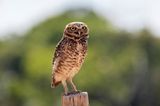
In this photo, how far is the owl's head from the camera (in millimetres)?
11992

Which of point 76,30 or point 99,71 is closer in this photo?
point 76,30

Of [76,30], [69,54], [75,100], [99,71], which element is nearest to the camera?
[75,100]

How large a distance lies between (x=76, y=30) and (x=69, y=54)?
440 mm

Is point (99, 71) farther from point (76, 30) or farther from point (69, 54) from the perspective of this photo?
point (76, 30)

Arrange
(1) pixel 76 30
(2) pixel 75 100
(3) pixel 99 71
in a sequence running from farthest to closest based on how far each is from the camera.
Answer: (3) pixel 99 71 → (1) pixel 76 30 → (2) pixel 75 100

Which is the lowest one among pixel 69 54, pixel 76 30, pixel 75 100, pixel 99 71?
pixel 99 71

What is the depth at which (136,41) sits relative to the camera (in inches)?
1778

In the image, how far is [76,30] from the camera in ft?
39.5

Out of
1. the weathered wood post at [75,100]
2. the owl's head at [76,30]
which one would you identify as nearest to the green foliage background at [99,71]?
the owl's head at [76,30]

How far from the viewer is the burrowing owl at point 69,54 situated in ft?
39.8

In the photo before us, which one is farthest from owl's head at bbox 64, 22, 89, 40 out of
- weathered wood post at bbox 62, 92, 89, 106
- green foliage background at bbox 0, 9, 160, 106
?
green foliage background at bbox 0, 9, 160, 106

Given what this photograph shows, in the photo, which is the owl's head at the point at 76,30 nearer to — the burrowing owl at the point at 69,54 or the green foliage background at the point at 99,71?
the burrowing owl at the point at 69,54

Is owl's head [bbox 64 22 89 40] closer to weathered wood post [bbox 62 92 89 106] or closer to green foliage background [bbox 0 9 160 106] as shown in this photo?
weathered wood post [bbox 62 92 89 106]

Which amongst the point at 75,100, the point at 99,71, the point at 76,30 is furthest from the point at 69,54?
the point at 99,71
